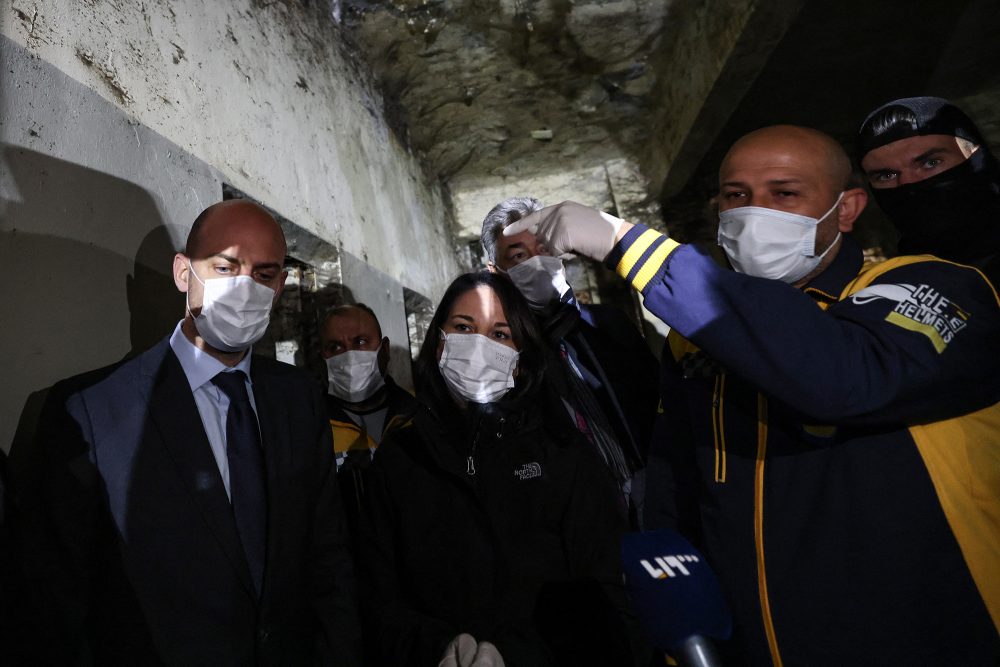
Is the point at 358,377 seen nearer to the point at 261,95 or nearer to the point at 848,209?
the point at 261,95

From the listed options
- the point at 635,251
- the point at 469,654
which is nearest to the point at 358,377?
the point at 469,654

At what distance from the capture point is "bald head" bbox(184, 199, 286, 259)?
4.95 feet

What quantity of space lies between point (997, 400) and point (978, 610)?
0.35 m

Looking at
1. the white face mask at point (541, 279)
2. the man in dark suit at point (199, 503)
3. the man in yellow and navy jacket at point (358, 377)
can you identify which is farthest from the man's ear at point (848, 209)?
the man in yellow and navy jacket at point (358, 377)

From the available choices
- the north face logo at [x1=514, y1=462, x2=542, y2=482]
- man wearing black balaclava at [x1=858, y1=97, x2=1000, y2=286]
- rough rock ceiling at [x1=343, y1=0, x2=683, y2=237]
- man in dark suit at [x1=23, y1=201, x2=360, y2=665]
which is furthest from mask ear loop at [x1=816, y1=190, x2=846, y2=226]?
rough rock ceiling at [x1=343, y1=0, x2=683, y2=237]

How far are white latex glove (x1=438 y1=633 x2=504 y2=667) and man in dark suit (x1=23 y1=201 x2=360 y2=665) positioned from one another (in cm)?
30

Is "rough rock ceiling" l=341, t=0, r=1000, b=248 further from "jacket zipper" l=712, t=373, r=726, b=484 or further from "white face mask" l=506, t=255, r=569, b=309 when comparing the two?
"jacket zipper" l=712, t=373, r=726, b=484

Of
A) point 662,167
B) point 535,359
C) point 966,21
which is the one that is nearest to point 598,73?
point 662,167

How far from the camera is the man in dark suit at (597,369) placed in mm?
1901

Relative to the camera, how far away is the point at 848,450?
0.98m

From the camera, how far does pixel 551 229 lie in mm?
1162

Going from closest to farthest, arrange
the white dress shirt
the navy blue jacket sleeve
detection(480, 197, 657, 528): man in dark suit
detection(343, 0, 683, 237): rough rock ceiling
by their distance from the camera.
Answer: the navy blue jacket sleeve → the white dress shirt → detection(480, 197, 657, 528): man in dark suit → detection(343, 0, 683, 237): rough rock ceiling

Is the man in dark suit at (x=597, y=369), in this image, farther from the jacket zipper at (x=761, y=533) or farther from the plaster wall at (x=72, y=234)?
the plaster wall at (x=72, y=234)

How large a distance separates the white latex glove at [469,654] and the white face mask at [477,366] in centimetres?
68
